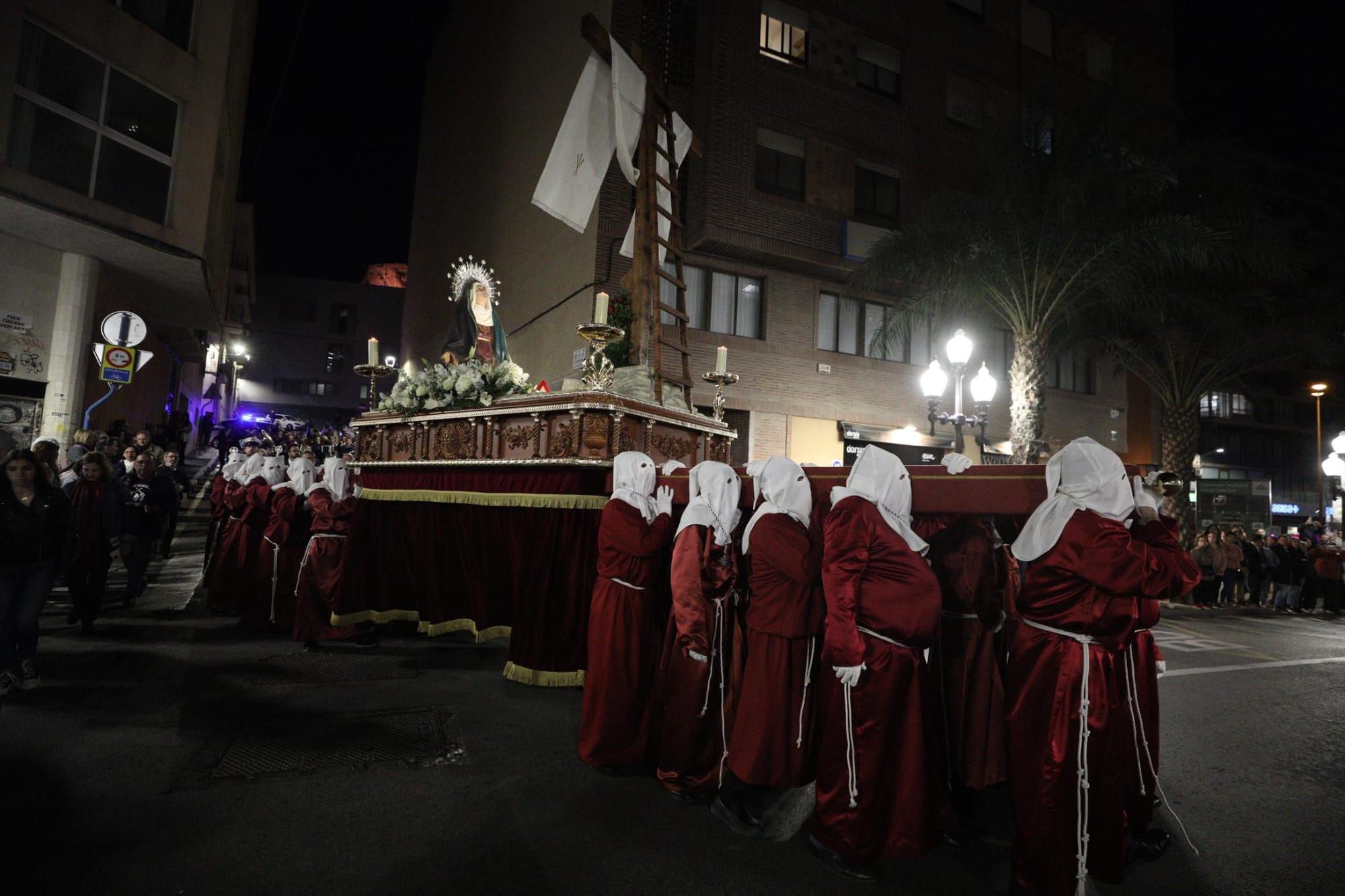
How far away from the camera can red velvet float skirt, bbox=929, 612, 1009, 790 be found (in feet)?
12.2

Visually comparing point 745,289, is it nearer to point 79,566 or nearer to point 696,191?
point 696,191

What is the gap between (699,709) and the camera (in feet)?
13.1

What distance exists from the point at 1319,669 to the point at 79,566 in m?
14.2

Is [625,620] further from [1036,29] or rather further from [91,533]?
[1036,29]

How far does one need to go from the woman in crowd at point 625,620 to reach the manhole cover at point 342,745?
0.92 m

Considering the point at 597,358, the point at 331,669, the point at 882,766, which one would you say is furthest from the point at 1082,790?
the point at 331,669

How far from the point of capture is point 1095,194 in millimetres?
13188

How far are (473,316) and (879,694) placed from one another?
641 cm

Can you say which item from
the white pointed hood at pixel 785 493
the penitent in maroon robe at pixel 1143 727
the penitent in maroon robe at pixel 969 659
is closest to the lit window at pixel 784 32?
the white pointed hood at pixel 785 493

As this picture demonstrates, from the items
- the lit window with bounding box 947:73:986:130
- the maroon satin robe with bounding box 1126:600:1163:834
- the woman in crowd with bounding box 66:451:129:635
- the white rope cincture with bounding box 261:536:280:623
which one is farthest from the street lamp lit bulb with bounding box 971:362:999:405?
the lit window with bounding box 947:73:986:130

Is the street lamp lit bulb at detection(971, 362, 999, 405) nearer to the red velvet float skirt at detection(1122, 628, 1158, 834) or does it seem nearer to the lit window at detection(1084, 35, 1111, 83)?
the red velvet float skirt at detection(1122, 628, 1158, 834)

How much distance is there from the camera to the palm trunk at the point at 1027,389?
14.4 metres

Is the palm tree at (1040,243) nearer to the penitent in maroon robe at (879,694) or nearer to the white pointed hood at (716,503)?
the white pointed hood at (716,503)

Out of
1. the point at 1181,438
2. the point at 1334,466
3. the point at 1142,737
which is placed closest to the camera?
the point at 1142,737
